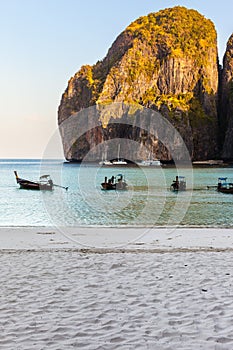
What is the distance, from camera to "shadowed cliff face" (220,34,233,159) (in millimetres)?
134750

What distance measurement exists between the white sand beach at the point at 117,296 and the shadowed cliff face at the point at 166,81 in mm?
109484

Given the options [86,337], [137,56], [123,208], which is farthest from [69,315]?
[137,56]

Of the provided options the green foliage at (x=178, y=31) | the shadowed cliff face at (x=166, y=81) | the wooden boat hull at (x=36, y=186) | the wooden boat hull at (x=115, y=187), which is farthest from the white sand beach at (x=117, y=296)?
the green foliage at (x=178, y=31)

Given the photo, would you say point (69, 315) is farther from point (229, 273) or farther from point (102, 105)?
point (102, 105)

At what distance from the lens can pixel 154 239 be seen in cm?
1327

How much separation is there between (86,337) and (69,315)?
0.81 meters

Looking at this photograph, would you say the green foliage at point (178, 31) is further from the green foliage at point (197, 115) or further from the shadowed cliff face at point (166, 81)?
the green foliage at point (197, 115)

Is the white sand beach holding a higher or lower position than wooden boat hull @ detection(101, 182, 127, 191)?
lower

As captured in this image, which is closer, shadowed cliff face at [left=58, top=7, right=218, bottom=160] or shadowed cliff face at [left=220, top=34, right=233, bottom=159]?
shadowed cliff face at [left=58, top=7, right=218, bottom=160]

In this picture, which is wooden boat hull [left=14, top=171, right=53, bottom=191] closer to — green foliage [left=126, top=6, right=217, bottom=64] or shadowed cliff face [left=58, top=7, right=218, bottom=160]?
shadowed cliff face [left=58, top=7, right=218, bottom=160]

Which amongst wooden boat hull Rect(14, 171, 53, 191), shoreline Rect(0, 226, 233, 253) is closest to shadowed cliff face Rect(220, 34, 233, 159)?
wooden boat hull Rect(14, 171, 53, 191)

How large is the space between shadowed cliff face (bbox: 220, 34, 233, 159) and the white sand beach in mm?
127129

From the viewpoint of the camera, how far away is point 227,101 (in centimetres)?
14562

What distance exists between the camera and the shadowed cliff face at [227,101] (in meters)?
135
